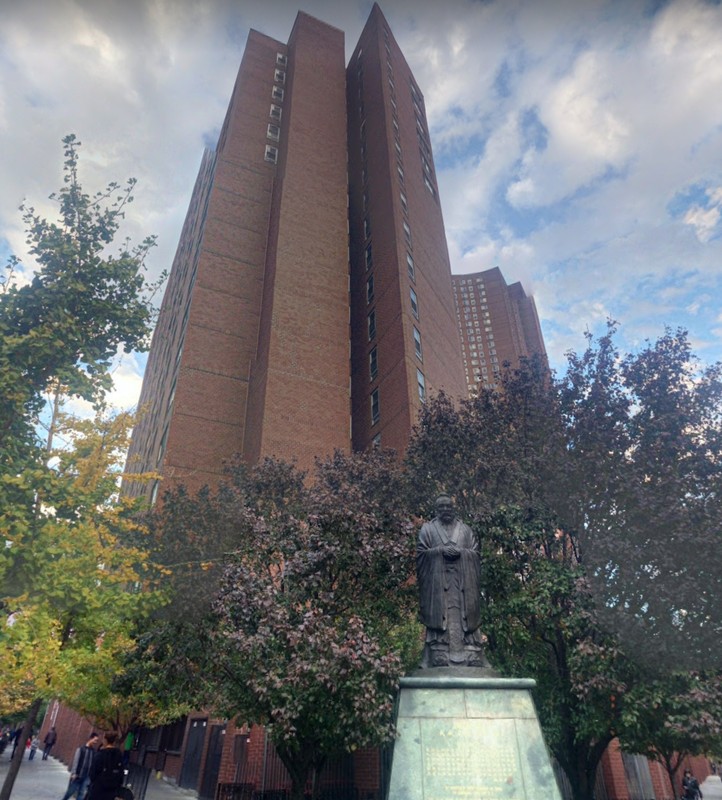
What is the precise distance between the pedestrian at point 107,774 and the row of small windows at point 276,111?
45328 millimetres

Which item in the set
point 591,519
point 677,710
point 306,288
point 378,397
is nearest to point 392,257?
point 306,288

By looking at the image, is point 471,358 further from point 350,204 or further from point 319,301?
point 319,301

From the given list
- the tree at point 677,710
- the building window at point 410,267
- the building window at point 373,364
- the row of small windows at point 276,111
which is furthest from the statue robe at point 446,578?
the row of small windows at point 276,111

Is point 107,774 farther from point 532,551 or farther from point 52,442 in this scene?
point 532,551

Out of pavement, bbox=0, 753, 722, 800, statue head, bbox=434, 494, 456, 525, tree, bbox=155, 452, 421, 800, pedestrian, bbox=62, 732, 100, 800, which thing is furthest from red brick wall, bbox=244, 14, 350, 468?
statue head, bbox=434, 494, 456, 525

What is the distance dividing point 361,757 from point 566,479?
14.3 metres

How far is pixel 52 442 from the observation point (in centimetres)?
1205

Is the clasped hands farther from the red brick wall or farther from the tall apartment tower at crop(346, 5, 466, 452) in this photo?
the tall apartment tower at crop(346, 5, 466, 452)

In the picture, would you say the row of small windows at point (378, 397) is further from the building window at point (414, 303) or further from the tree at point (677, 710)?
the tree at point (677, 710)

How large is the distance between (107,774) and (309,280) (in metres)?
32.6

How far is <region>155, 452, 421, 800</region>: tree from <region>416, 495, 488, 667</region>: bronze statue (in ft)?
6.65

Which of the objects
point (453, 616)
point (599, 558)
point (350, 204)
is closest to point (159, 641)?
point (453, 616)

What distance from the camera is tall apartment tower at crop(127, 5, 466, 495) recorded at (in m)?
33.7

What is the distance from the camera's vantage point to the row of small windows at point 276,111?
1873 inches
